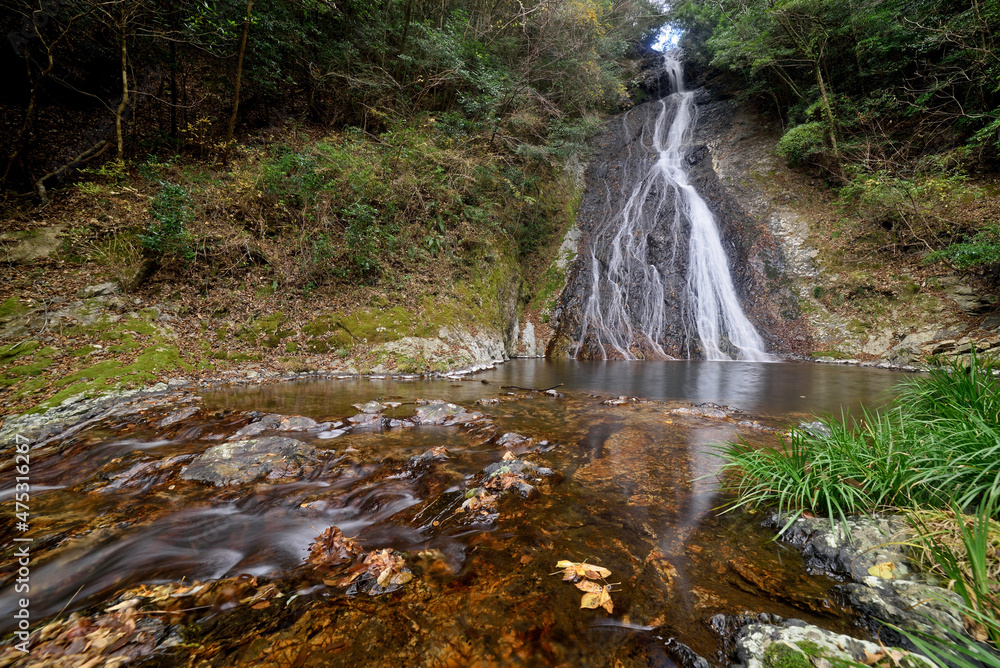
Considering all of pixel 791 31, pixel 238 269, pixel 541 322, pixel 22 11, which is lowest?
pixel 541 322

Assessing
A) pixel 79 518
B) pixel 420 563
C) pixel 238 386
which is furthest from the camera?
pixel 238 386

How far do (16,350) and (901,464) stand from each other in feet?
31.5

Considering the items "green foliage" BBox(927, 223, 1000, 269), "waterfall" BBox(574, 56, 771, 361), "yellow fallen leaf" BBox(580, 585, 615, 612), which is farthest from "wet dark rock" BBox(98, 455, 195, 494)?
"green foliage" BBox(927, 223, 1000, 269)

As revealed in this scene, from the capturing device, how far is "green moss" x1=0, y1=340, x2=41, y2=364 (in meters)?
4.80

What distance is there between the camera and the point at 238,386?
6.24m

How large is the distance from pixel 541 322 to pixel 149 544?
39.1 feet

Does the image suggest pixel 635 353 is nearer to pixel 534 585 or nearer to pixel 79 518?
pixel 534 585

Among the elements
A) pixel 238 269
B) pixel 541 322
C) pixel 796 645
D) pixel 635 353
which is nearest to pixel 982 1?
pixel 635 353

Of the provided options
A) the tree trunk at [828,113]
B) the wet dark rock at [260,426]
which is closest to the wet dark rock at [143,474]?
the wet dark rock at [260,426]

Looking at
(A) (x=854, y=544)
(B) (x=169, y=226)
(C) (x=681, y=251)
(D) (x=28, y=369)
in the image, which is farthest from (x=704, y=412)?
(C) (x=681, y=251)

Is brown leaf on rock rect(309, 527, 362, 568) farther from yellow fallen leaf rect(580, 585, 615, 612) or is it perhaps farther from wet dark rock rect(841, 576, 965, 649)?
wet dark rock rect(841, 576, 965, 649)

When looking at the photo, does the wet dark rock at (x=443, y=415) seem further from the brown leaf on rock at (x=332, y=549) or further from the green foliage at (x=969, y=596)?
the green foliage at (x=969, y=596)

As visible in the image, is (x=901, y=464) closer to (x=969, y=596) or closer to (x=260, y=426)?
(x=969, y=596)

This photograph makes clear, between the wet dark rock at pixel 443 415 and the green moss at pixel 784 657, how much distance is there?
11.6 feet
